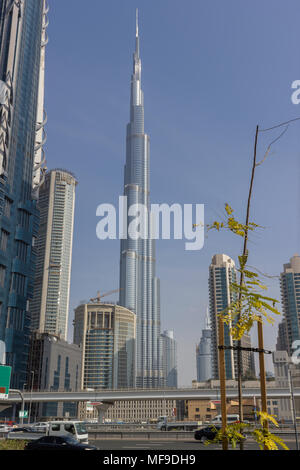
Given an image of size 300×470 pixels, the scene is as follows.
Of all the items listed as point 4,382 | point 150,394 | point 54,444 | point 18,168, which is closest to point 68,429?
point 54,444

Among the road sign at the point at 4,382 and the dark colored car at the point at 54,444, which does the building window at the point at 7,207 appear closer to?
the road sign at the point at 4,382

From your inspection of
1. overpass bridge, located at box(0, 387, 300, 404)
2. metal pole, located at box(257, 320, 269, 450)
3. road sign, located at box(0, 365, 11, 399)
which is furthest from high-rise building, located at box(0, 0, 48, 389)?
metal pole, located at box(257, 320, 269, 450)

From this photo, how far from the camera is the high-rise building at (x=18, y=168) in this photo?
14388cm

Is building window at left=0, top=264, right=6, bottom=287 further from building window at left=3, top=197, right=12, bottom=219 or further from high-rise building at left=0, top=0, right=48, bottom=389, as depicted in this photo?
building window at left=3, top=197, right=12, bottom=219

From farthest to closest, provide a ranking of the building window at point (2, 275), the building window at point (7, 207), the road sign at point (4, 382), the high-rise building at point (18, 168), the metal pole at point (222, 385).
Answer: the building window at point (7, 207) < the high-rise building at point (18, 168) < the building window at point (2, 275) < the road sign at point (4, 382) < the metal pole at point (222, 385)

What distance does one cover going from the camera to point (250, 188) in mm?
5793

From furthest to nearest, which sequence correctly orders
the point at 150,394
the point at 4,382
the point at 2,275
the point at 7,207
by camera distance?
the point at 7,207 < the point at 2,275 < the point at 150,394 < the point at 4,382

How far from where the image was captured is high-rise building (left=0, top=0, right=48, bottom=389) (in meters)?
144

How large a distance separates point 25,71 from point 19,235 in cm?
5956

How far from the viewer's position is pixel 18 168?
15200 centimetres

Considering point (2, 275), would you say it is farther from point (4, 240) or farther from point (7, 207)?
point (7, 207)

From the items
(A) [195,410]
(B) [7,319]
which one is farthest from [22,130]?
(A) [195,410]

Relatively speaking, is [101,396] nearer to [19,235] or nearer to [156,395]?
[156,395]

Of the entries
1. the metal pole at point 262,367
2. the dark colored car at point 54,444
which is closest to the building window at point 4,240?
the dark colored car at point 54,444
